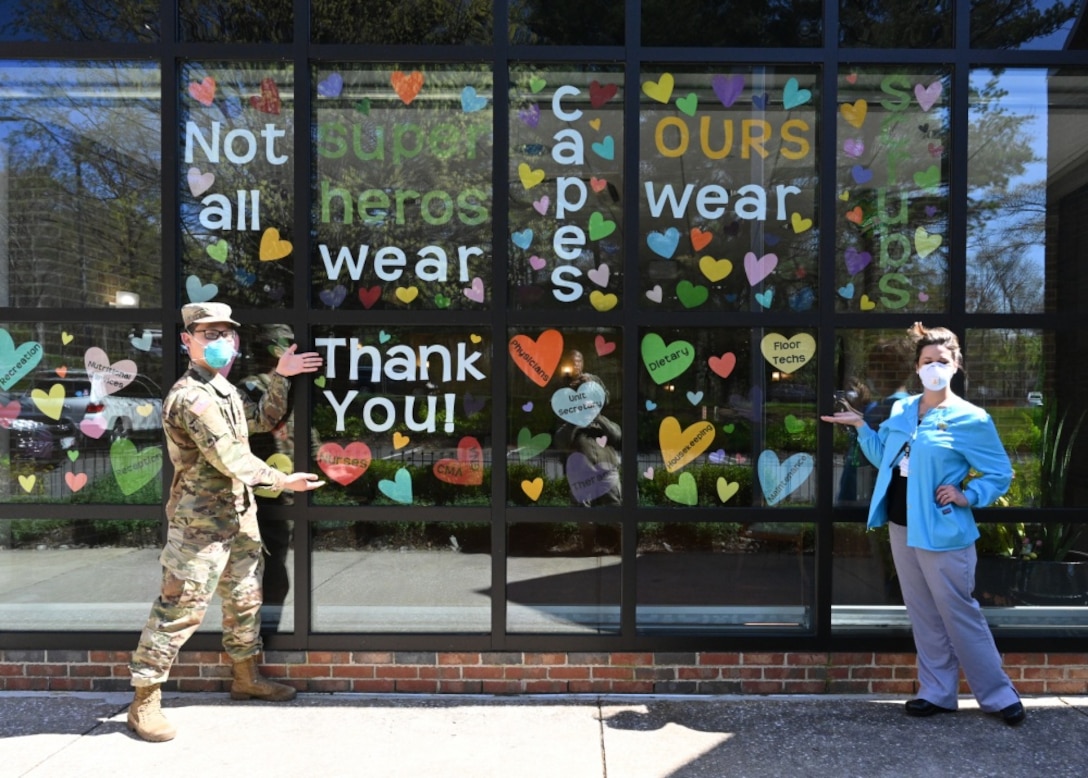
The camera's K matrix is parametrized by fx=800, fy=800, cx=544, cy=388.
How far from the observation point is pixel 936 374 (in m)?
3.92

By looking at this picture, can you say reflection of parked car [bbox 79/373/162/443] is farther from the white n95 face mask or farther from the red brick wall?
the white n95 face mask

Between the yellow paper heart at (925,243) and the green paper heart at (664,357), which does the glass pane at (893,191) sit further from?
the green paper heart at (664,357)

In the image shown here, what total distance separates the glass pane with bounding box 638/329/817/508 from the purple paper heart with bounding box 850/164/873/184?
0.94 metres

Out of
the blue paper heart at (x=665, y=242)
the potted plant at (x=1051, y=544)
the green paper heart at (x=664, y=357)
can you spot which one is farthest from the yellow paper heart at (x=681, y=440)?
the potted plant at (x=1051, y=544)

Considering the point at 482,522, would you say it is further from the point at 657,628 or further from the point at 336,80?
the point at 336,80

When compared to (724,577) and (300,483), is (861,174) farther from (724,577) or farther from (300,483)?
(300,483)

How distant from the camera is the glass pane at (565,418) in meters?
4.52

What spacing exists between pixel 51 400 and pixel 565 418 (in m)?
2.95

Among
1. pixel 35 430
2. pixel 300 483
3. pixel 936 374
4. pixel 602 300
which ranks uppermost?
pixel 602 300

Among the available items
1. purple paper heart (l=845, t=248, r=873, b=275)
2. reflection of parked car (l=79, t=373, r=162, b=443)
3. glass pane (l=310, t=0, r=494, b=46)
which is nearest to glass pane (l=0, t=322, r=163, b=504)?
reflection of parked car (l=79, t=373, r=162, b=443)

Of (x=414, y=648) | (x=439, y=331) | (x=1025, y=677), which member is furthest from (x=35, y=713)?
(x=1025, y=677)

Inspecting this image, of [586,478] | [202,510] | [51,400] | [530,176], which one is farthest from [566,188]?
[51,400]

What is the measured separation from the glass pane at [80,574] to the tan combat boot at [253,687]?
1.40 ft

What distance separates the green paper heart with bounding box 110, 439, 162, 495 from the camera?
454 centimetres
